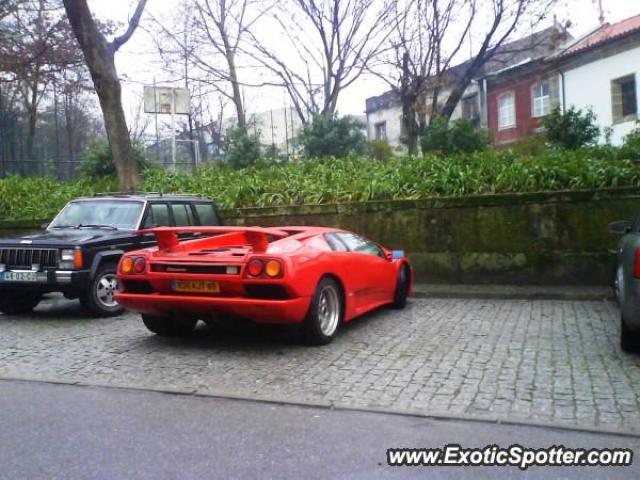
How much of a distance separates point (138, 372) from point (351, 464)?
2.74 metres

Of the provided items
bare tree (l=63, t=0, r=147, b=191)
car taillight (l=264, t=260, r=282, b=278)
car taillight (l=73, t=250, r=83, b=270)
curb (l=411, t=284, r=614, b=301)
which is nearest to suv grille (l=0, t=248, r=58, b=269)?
car taillight (l=73, t=250, r=83, b=270)

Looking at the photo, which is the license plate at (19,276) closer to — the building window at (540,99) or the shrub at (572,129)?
the shrub at (572,129)

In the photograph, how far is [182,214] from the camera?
9.94 m

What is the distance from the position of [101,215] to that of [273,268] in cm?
439

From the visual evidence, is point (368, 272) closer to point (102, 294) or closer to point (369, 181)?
point (102, 294)

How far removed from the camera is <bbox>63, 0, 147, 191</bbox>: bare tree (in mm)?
13883

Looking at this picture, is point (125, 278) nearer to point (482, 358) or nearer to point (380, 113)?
point (482, 358)

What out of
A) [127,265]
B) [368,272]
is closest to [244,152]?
[368,272]

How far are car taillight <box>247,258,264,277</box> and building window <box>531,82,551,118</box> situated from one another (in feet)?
90.5

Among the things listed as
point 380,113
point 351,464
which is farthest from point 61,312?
point 380,113

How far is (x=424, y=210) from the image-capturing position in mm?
11188

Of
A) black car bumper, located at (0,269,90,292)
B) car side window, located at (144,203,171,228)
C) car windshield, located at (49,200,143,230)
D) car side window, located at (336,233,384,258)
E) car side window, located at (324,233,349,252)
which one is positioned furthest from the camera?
car side window, located at (144,203,171,228)

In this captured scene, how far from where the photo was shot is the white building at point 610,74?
2461cm

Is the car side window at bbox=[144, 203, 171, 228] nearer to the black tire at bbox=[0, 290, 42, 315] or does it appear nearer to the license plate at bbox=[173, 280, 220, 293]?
the black tire at bbox=[0, 290, 42, 315]
